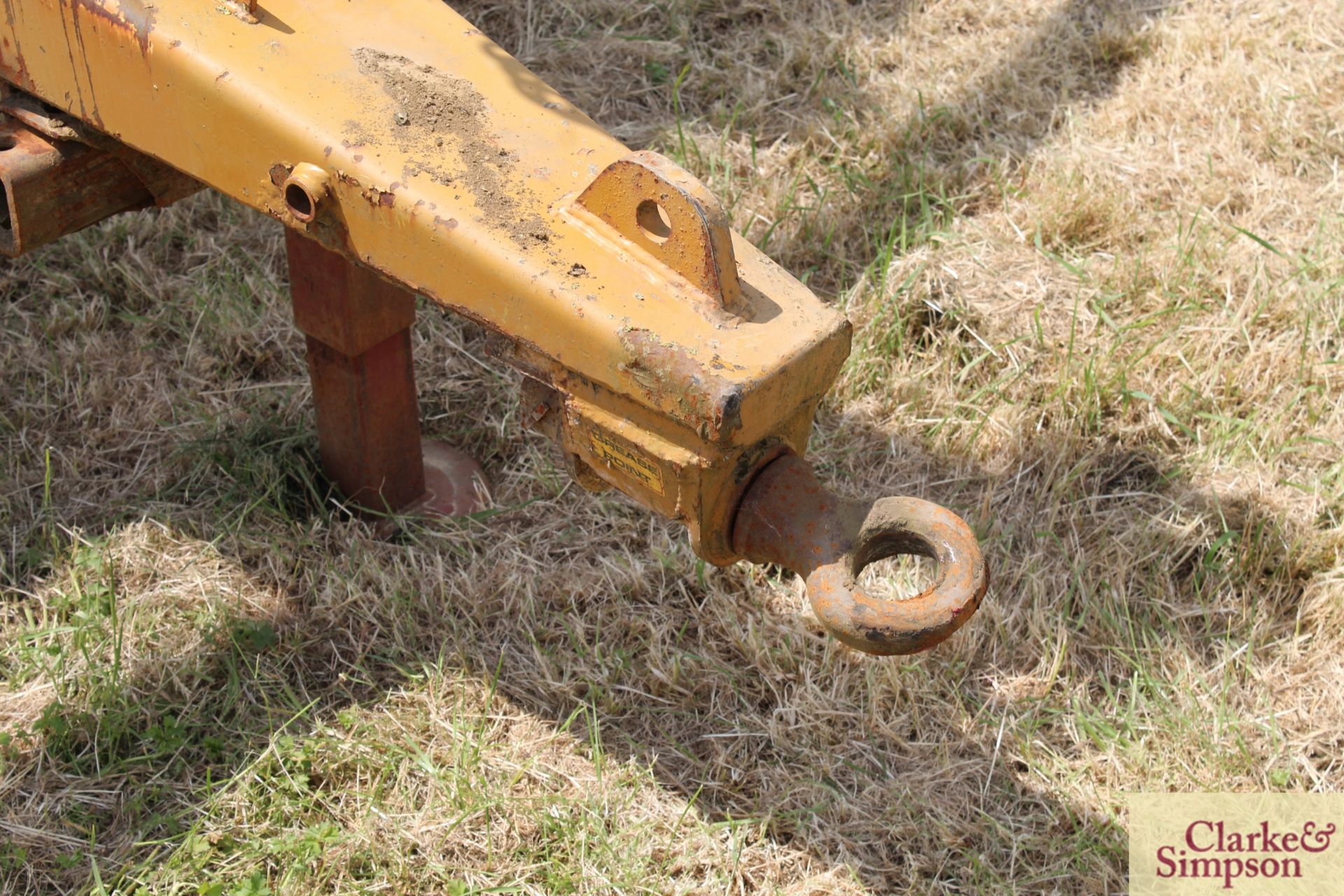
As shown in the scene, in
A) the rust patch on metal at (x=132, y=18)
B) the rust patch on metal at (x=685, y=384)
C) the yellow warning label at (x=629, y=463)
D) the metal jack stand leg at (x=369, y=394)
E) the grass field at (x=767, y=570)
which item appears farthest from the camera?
the metal jack stand leg at (x=369, y=394)

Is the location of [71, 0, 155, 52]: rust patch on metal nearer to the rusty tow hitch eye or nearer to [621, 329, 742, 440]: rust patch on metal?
[621, 329, 742, 440]: rust patch on metal

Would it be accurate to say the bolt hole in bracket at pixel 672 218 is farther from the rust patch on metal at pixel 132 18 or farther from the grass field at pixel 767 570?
the grass field at pixel 767 570

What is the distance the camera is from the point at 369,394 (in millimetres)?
2461

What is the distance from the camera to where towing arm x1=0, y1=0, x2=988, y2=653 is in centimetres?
153

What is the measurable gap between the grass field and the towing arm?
71 cm

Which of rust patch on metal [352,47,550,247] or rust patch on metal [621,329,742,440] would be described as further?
rust patch on metal [352,47,550,247]

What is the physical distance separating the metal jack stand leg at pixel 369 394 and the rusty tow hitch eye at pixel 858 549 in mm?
855

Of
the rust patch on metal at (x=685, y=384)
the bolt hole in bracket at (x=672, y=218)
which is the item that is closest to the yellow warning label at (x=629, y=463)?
the rust patch on metal at (x=685, y=384)

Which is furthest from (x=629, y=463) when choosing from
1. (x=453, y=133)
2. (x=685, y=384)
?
(x=453, y=133)

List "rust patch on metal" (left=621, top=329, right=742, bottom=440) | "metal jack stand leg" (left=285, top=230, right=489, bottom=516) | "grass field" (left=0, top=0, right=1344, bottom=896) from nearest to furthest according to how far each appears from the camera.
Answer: "rust patch on metal" (left=621, top=329, right=742, bottom=440) < "grass field" (left=0, top=0, right=1344, bottom=896) < "metal jack stand leg" (left=285, top=230, right=489, bottom=516)

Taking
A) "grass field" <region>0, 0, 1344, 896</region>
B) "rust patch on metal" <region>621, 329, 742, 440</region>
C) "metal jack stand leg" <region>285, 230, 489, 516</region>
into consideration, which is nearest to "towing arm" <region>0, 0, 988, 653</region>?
"rust patch on metal" <region>621, 329, 742, 440</region>

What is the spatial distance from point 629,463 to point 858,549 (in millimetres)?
290

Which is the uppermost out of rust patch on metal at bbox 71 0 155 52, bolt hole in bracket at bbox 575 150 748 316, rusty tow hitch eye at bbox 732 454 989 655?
rust patch on metal at bbox 71 0 155 52

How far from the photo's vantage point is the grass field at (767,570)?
2137mm
